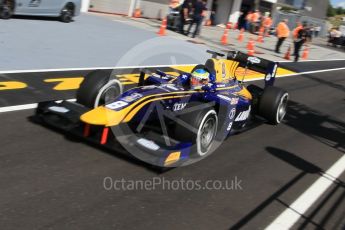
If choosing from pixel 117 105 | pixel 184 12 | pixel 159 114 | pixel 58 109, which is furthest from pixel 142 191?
pixel 184 12

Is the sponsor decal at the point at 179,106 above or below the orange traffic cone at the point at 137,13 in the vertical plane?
below

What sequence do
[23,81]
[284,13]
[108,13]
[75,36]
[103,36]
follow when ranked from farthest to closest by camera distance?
1. [284,13]
2. [108,13]
3. [103,36]
4. [75,36]
5. [23,81]

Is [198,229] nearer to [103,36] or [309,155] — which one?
[309,155]

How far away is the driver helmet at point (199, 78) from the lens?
Result: 7078 millimetres

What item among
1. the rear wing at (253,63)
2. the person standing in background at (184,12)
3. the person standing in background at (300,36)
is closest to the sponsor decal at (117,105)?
the rear wing at (253,63)

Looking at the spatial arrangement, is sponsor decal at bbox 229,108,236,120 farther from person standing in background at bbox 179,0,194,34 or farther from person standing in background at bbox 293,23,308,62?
person standing in background at bbox 293,23,308,62

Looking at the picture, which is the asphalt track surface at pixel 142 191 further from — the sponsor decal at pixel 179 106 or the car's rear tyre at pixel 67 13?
the car's rear tyre at pixel 67 13

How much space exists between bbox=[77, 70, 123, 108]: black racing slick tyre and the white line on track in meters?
3.14

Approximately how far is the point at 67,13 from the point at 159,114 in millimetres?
10904

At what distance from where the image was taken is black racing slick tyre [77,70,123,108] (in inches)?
263

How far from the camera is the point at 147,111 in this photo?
6.34 metres

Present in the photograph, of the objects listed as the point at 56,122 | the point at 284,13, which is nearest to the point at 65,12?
the point at 56,122

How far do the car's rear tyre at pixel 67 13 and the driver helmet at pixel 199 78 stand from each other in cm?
1022

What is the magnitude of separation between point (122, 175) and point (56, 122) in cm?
140
